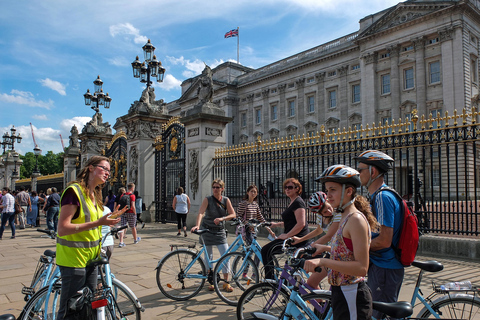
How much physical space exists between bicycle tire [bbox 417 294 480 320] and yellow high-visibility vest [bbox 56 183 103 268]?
286 cm

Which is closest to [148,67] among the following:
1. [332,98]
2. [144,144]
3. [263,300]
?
[144,144]

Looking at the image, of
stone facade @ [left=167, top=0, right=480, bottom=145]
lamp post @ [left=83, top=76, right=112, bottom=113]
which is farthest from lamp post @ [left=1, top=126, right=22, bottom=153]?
stone facade @ [left=167, top=0, right=480, bottom=145]

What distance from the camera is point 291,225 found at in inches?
209

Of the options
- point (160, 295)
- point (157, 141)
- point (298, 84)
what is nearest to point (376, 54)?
point (298, 84)

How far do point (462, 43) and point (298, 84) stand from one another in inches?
805

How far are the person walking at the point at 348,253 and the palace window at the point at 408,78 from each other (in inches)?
1500

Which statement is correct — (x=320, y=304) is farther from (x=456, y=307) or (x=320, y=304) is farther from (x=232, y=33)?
(x=232, y=33)

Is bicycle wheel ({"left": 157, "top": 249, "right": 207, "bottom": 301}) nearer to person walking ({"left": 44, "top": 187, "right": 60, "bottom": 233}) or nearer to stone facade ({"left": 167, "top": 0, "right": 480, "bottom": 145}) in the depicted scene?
person walking ({"left": 44, "top": 187, "right": 60, "bottom": 233})

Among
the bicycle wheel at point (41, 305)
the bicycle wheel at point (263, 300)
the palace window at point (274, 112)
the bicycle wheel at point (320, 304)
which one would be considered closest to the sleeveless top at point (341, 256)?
the bicycle wheel at point (320, 304)

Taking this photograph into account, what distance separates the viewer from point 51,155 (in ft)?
325

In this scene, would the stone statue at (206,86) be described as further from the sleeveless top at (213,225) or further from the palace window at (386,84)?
the palace window at (386,84)

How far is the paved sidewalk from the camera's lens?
16.4 ft

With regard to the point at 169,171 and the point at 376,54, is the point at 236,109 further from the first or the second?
the point at 169,171

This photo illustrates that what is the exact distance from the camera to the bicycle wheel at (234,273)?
535cm
